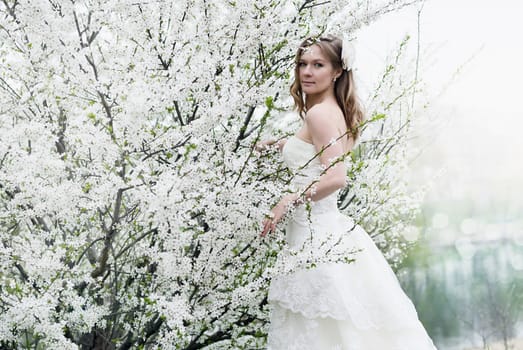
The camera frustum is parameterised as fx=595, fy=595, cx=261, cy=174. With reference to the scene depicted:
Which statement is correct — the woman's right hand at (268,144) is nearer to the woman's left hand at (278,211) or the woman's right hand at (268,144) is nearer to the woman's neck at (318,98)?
the woman's neck at (318,98)

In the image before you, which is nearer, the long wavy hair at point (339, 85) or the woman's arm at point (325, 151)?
the woman's arm at point (325, 151)

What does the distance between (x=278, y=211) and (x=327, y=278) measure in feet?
0.89

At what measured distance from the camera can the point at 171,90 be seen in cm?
161

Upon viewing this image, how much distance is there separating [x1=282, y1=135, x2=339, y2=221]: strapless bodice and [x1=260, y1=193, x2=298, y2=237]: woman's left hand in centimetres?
14

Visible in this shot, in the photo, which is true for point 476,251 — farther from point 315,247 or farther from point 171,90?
point 171,90

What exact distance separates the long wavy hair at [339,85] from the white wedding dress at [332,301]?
0.75 ft

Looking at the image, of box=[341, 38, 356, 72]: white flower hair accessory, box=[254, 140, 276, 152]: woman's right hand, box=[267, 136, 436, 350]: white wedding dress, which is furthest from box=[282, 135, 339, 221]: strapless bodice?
box=[341, 38, 356, 72]: white flower hair accessory

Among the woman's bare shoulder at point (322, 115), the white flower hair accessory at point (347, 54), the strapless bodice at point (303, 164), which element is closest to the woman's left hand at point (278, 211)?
the strapless bodice at point (303, 164)

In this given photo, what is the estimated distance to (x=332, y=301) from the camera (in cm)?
176

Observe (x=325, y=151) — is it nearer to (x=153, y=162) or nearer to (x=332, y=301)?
(x=332, y=301)

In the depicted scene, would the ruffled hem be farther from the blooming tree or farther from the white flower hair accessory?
the white flower hair accessory

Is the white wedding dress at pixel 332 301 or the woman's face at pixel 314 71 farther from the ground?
the woman's face at pixel 314 71

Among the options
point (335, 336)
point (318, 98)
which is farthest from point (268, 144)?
point (335, 336)

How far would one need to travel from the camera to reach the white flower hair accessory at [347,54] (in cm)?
190
